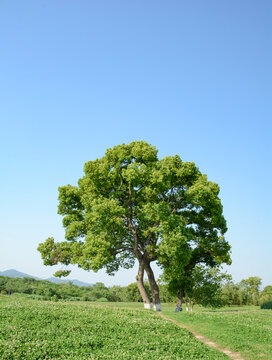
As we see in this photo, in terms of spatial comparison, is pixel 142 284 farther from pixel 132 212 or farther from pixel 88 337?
pixel 88 337

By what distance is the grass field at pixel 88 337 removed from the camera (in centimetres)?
1184

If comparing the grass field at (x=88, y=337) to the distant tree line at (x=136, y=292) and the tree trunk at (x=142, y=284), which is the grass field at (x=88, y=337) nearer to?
the tree trunk at (x=142, y=284)

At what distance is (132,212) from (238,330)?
46.3 feet

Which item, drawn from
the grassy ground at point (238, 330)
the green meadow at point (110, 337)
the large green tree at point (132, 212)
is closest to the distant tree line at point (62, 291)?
the large green tree at point (132, 212)

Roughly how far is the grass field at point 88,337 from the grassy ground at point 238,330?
2417 millimetres

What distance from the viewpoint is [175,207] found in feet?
105

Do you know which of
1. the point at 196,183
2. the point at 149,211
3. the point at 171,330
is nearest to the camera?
the point at 171,330

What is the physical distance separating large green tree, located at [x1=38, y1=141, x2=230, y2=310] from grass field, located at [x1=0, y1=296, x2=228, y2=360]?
872 centimetres

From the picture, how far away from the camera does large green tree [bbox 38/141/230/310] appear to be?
26688mm

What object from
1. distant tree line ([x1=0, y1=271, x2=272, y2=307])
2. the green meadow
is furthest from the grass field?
distant tree line ([x1=0, y1=271, x2=272, y2=307])

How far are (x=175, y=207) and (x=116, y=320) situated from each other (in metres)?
16.1

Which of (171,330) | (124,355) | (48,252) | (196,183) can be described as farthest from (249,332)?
(48,252)

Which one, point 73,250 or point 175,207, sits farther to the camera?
point 175,207

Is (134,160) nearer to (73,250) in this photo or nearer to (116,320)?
(73,250)
